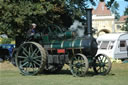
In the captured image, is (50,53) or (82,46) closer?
(82,46)

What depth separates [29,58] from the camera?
11.1m

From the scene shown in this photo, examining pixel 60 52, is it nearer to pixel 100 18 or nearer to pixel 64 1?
pixel 64 1

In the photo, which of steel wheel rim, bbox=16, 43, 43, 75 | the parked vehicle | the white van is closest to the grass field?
the parked vehicle

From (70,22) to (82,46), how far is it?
51.6 ft

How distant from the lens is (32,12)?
824 inches

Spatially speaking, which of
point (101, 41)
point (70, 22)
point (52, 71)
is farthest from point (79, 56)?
point (70, 22)

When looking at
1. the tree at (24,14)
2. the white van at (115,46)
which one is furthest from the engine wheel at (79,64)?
the white van at (115,46)

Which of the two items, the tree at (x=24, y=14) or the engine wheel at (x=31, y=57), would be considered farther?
the tree at (x=24, y=14)

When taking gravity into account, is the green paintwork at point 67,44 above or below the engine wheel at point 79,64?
above

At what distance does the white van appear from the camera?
71.5 ft

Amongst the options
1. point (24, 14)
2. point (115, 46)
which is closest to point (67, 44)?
point (24, 14)

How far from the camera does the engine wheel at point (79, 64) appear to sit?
10.2 meters

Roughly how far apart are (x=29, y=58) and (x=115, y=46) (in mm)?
11762

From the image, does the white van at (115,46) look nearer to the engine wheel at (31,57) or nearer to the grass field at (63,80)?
the engine wheel at (31,57)
